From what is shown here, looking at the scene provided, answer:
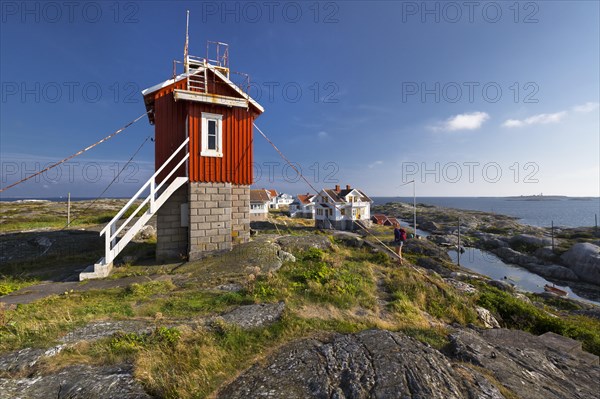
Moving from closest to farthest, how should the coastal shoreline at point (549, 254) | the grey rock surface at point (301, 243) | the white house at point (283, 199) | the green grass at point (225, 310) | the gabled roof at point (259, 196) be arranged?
the green grass at point (225, 310)
the grey rock surface at point (301, 243)
the coastal shoreline at point (549, 254)
the gabled roof at point (259, 196)
the white house at point (283, 199)

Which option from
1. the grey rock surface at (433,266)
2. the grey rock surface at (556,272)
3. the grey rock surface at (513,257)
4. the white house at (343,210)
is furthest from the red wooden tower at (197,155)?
the grey rock surface at (513,257)

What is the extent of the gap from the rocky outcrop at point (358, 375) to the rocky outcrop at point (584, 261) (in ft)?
135

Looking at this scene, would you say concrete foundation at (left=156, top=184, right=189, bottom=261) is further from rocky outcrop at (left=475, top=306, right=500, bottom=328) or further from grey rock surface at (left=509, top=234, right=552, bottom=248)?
grey rock surface at (left=509, top=234, right=552, bottom=248)

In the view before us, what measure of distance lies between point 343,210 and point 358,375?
4763cm

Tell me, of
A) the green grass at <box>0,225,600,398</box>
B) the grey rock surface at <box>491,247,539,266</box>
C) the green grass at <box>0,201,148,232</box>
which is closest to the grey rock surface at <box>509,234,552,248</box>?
the grey rock surface at <box>491,247,539,266</box>

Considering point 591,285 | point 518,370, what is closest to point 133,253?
point 518,370

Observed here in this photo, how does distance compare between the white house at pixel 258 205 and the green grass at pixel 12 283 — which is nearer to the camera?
the green grass at pixel 12 283

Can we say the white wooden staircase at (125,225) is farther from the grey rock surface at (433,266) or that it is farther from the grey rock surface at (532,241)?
the grey rock surface at (532,241)

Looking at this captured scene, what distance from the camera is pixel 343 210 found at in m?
51.6

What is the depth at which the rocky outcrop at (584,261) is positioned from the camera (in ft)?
99.5

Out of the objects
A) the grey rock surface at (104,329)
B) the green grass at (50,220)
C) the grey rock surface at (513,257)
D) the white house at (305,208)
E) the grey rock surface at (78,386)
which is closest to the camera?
the grey rock surface at (78,386)

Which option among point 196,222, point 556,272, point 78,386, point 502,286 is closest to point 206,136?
point 196,222

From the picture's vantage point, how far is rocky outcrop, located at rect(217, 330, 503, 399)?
428 centimetres

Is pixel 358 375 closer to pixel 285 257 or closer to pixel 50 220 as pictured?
pixel 285 257
